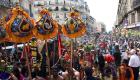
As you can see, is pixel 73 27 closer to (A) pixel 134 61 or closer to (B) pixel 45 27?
(B) pixel 45 27

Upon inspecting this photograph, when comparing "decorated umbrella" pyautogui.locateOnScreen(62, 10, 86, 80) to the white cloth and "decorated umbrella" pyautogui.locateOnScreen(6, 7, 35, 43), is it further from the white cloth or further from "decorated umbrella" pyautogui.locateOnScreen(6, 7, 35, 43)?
the white cloth

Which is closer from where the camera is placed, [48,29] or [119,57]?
[48,29]

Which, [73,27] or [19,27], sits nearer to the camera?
[19,27]

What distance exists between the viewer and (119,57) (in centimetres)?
2230

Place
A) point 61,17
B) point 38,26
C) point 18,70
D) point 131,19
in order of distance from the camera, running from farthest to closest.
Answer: point 61,17, point 131,19, point 38,26, point 18,70

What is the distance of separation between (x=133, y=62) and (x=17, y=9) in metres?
5.30

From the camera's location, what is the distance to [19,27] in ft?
42.3

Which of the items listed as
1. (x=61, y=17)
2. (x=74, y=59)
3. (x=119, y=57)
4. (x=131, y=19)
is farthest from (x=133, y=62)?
(x=61, y=17)

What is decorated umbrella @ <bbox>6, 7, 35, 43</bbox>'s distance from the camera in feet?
42.0

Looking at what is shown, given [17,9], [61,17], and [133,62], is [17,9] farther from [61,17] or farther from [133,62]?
[61,17]

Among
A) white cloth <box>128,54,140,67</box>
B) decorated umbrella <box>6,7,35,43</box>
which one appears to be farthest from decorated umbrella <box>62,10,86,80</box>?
white cloth <box>128,54,140,67</box>

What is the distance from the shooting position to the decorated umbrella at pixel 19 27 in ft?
42.0

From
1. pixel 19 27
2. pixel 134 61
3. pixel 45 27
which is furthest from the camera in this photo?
pixel 134 61

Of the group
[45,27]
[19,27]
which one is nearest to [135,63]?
[45,27]
